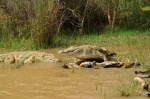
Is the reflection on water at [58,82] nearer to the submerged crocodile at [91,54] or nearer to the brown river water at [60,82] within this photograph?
the brown river water at [60,82]

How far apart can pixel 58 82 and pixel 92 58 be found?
86.1 inches

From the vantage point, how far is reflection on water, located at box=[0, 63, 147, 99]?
561 cm

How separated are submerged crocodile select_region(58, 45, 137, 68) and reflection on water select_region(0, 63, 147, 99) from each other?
295mm

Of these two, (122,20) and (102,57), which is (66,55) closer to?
(102,57)

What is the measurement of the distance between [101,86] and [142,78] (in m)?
0.87

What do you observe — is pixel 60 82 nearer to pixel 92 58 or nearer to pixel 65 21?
pixel 92 58

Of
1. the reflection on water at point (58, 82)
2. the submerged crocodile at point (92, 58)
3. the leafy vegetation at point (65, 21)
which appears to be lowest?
the reflection on water at point (58, 82)

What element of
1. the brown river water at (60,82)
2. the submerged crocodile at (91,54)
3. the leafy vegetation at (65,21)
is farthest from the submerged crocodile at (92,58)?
the leafy vegetation at (65,21)

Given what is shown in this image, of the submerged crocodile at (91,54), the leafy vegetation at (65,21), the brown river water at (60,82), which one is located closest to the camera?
the brown river water at (60,82)

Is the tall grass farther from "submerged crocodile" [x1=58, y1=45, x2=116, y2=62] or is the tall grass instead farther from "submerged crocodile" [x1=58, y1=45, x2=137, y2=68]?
"submerged crocodile" [x1=58, y1=45, x2=116, y2=62]

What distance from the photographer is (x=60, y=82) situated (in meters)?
6.53

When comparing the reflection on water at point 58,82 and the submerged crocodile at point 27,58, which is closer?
the reflection on water at point 58,82

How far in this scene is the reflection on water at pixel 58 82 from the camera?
5613 millimetres

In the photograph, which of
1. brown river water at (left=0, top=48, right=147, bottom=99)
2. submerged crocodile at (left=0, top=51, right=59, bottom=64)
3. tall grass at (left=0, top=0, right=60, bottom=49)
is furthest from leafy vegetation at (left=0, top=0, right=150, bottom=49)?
brown river water at (left=0, top=48, right=147, bottom=99)
